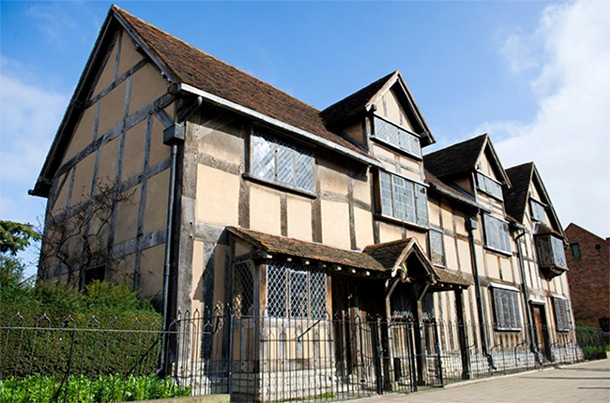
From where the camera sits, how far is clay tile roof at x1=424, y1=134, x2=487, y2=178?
20.2m

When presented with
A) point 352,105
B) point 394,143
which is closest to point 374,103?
point 352,105

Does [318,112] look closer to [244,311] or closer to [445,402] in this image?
[244,311]

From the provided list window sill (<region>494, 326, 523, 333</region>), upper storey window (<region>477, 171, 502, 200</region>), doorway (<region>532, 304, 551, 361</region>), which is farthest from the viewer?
doorway (<region>532, 304, 551, 361</region>)

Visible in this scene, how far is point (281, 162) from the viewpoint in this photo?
459 inches

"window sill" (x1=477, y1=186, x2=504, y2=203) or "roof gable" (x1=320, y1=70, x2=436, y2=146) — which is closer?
"roof gable" (x1=320, y1=70, x2=436, y2=146)

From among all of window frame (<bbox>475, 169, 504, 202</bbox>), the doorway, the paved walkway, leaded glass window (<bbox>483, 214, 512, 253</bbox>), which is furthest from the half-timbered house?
the doorway

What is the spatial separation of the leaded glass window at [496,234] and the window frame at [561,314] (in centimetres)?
488

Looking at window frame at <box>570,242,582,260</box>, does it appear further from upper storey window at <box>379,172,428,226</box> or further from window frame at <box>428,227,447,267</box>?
upper storey window at <box>379,172,428,226</box>

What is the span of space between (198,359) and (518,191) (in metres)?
20.3

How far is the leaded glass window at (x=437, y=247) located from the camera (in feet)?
53.0

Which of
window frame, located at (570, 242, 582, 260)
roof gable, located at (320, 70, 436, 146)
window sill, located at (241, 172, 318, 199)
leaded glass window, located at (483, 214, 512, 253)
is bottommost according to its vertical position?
window sill, located at (241, 172, 318, 199)

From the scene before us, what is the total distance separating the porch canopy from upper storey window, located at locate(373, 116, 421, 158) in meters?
3.96

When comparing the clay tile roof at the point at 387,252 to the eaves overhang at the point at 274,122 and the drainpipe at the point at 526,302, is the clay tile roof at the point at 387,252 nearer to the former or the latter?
the eaves overhang at the point at 274,122

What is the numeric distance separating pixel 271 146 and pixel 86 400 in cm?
674
